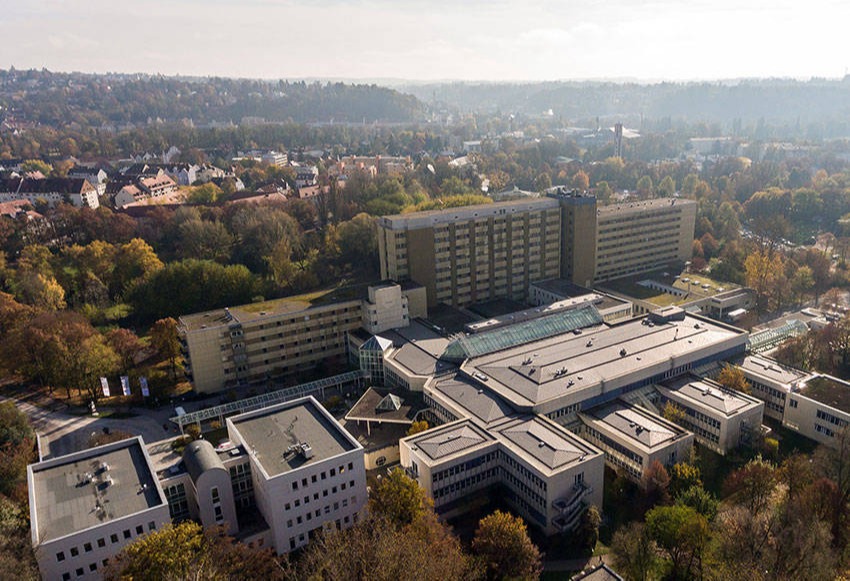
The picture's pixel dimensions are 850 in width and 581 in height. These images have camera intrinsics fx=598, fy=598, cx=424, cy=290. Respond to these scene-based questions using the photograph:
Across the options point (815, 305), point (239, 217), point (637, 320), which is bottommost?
point (815, 305)

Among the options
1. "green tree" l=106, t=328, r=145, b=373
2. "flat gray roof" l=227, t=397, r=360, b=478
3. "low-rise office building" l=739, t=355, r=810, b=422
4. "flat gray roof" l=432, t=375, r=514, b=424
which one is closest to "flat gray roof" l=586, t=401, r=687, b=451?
"flat gray roof" l=432, t=375, r=514, b=424

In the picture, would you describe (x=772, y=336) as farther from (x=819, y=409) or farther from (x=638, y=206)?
(x=638, y=206)

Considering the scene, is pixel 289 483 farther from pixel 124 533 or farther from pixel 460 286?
pixel 460 286

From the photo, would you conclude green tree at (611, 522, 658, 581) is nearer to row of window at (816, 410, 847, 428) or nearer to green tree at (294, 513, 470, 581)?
green tree at (294, 513, 470, 581)

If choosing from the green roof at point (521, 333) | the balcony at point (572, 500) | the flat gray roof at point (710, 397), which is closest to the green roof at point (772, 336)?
the flat gray roof at point (710, 397)

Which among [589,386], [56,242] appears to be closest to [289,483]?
[589,386]
